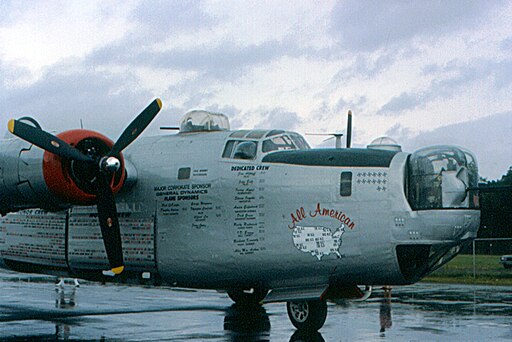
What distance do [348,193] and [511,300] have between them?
10756 mm

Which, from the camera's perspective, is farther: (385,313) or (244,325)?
(385,313)

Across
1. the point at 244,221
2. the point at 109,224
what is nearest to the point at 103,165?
the point at 109,224

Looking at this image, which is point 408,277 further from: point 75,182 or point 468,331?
point 75,182

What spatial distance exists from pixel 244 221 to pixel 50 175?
3.78 metres

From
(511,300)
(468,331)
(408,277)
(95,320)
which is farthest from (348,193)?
(511,300)

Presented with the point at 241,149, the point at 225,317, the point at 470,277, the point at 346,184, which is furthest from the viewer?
the point at 470,277

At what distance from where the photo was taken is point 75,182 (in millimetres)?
14414

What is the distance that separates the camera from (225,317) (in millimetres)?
18219

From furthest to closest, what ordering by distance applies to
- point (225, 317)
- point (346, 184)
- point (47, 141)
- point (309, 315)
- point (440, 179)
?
point (225, 317), point (309, 315), point (47, 141), point (346, 184), point (440, 179)

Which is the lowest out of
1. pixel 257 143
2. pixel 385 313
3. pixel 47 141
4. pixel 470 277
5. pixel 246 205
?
pixel 385 313

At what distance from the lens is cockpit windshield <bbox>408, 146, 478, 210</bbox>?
44.2 ft

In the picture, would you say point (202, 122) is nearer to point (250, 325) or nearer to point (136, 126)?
point (136, 126)

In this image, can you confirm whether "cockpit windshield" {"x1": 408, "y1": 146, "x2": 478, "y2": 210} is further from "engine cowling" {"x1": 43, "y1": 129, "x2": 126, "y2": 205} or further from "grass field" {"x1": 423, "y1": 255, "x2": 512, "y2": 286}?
"grass field" {"x1": 423, "y1": 255, "x2": 512, "y2": 286}

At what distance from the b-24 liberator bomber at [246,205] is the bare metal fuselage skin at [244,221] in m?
0.02
